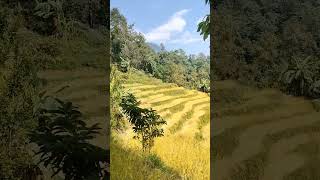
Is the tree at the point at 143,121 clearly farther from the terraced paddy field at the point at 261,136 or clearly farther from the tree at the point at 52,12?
the tree at the point at 52,12

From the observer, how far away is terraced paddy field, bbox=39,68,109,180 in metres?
3.94

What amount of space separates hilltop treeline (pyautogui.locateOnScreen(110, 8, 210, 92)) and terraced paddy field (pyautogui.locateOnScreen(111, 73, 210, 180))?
0.33 ft

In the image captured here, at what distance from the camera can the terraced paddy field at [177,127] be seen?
458 centimetres

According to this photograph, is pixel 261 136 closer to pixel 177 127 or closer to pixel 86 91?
pixel 177 127

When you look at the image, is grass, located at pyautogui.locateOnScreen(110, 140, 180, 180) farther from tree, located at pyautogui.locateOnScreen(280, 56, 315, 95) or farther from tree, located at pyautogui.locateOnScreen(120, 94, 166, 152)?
tree, located at pyautogui.locateOnScreen(280, 56, 315, 95)

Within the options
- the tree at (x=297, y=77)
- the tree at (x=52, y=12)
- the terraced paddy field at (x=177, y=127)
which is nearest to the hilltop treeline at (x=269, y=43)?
the tree at (x=297, y=77)

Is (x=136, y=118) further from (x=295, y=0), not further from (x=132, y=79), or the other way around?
(x=295, y=0)

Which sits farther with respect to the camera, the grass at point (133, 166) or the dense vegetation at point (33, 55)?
the grass at point (133, 166)

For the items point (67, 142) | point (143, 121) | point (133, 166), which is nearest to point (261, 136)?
point (143, 121)

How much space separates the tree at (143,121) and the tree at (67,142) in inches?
29.5

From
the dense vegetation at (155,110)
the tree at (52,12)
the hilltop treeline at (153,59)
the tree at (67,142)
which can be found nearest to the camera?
the tree at (67,142)

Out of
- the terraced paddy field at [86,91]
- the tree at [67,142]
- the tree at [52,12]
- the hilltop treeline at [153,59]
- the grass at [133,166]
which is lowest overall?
the grass at [133,166]

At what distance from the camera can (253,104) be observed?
4828 mm

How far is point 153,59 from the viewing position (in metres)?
4.97
